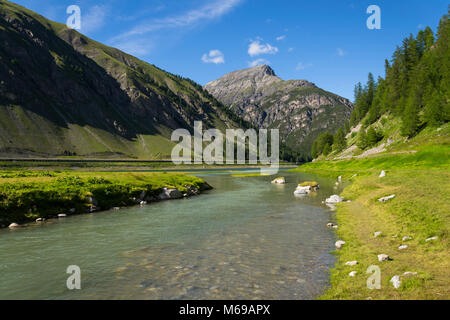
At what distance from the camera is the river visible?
36.4ft

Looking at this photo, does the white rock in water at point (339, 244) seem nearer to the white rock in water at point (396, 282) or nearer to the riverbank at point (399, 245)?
the riverbank at point (399, 245)

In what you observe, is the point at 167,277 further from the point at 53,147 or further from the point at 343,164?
the point at 53,147

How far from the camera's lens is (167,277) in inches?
490

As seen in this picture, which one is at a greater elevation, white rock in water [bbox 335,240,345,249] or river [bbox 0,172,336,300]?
white rock in water [bbox 335,240,345,249]

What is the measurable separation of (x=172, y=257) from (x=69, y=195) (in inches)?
866

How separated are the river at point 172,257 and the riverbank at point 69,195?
3.39 meters

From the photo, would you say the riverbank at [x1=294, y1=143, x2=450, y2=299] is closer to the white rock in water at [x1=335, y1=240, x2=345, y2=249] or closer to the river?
the white rock in water at [x1=335, y1=240, x2=345, y2=249]

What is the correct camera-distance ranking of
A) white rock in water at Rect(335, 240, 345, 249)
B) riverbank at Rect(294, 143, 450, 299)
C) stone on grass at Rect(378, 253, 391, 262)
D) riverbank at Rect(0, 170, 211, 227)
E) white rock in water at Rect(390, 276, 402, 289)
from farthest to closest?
1. riverbank at Rect(0, 170, 211, 227)
2. white rock in water at Rect(335, 240, 345, 249)
3. stone on grass at Rect(378, 253, 391, 262)
4. white rock in water at Rect(390, 276, 402, 289)
5. riverbank at Rect(294, 143, 450, 299)

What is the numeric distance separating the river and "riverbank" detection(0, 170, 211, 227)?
339 centimetres

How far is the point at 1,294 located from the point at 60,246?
6.89 m

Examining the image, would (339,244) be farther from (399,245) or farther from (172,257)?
(172,257)

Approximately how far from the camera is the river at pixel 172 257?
1109 cm

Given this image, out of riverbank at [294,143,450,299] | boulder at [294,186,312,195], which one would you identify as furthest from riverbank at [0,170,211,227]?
riverbank at [294,143,450,299]

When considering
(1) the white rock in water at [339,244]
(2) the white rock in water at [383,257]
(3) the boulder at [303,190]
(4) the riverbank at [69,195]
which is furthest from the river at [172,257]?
(3) the boulder at [303,190]
